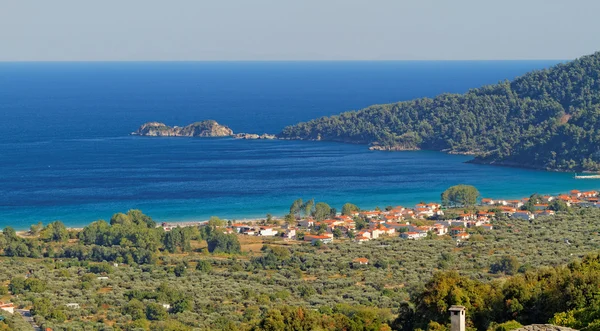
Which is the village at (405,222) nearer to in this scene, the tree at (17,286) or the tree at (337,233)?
the tree at (337,233)

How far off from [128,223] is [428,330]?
2838 cm

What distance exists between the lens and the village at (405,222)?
46.8m

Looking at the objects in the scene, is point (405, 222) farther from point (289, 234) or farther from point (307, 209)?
point (307, 209)

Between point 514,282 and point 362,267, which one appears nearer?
point 514,282

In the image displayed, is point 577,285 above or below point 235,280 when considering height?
above

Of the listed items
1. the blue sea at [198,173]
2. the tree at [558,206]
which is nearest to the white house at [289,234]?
the blue sea at [198,173]

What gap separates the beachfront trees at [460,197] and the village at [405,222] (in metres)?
0.67

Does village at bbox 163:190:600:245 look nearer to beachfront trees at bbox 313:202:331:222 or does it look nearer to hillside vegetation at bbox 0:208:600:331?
beachfront trees at bbox 313:202:331:222

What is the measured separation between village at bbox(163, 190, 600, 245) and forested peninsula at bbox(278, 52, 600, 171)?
24712 mm

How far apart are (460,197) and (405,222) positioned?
326 inches

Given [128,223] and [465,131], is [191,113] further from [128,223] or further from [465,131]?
[128,223]

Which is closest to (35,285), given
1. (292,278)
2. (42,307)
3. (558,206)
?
(42,307)

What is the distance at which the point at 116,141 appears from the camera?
95.5m

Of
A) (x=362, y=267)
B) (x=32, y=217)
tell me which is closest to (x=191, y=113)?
(x=32, y=217)
